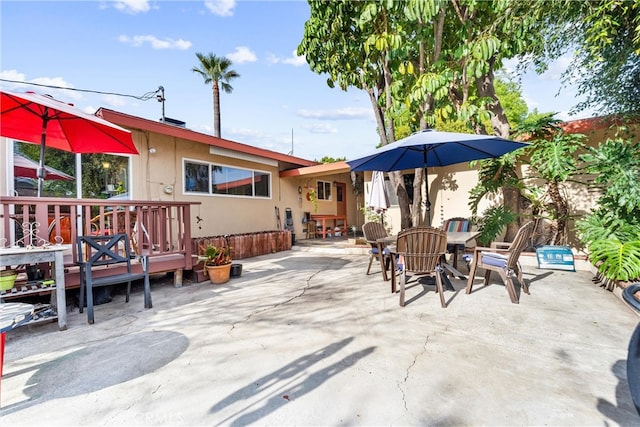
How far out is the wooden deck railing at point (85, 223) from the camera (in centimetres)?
319

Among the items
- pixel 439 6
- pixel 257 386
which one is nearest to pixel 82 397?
pixel 257 386

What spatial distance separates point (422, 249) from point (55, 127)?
196 inches

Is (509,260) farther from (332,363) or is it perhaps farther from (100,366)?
(100,366)

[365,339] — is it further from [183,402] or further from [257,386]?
[183,402]

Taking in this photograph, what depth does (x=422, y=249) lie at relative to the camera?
3.36 meters

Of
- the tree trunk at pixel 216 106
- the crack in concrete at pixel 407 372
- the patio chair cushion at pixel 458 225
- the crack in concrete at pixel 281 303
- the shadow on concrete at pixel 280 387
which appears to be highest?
the tree trunk at pixel 216 106

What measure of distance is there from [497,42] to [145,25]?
8321 mm

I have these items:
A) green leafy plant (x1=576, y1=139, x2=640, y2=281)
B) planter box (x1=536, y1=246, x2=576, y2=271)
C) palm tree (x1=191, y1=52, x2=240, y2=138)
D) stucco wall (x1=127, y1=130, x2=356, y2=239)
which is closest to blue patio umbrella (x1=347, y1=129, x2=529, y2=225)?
green leafy plant (x1=576, y1=139, x2=640, y2=281)

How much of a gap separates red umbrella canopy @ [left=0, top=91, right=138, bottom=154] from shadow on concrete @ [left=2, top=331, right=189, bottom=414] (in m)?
2.41

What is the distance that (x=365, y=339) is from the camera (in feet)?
8.30

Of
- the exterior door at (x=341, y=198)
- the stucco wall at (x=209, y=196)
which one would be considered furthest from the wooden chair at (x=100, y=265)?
the exterior door at (x=341, y=198)

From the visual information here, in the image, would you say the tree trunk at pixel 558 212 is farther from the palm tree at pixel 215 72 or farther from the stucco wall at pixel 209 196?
the palm tree at pixel 215 72

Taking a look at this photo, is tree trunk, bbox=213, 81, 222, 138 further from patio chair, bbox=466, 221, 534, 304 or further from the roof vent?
patio chair, bbox=466, 221, 534, 304

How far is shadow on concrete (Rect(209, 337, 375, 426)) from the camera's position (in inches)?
64.0
